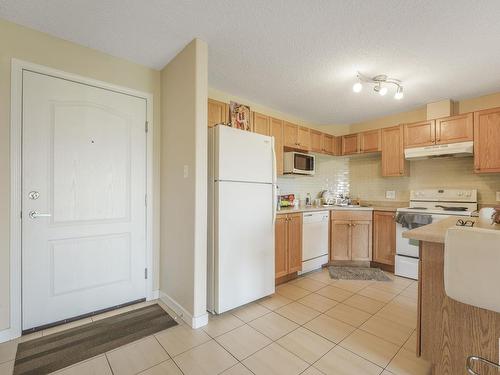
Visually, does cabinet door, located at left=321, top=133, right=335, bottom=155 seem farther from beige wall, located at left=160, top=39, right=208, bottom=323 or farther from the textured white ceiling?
beige wall, located at left=160, top=39, right=208, bottom=323

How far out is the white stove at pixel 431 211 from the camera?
306cm

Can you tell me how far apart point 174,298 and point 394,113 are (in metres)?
3.99

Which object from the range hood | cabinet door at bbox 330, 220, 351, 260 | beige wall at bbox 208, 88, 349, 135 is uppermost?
beige wall at bbox 208, 88, 349, 135

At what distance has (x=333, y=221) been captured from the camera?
365 centimetres

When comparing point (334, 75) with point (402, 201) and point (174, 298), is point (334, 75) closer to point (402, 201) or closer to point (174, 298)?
point (402, 201)

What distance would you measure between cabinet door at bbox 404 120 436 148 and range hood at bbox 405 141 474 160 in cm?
10

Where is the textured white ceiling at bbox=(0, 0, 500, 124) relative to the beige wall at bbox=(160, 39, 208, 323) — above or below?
above

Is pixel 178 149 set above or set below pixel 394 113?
below

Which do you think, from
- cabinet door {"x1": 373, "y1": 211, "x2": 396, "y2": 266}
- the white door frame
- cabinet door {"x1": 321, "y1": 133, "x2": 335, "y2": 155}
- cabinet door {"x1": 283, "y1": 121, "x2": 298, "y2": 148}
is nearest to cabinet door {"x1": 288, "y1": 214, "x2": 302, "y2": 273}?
cabinet door {"x1": 283, "y1": 121, "x2": 298, "y2": 148}

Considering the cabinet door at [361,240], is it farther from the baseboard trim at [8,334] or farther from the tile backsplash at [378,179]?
the baseboard trim at [8,334]

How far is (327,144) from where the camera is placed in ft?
13.7

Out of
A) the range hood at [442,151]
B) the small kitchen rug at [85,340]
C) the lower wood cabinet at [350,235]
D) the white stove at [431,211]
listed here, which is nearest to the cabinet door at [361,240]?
the lower wood cabinet at [350,235]

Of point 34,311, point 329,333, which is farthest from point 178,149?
point 329,333

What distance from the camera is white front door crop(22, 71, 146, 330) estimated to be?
194 cm
